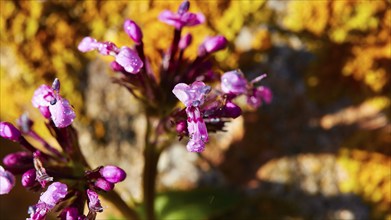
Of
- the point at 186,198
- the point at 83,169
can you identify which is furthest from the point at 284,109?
the point at 83,169

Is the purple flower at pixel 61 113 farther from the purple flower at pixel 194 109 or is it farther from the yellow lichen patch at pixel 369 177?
the yellow lichen patch at pixel 369 177

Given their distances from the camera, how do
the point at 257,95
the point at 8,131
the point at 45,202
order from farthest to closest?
the point at 257,95 → the point at 8,131 → the point at 45,202

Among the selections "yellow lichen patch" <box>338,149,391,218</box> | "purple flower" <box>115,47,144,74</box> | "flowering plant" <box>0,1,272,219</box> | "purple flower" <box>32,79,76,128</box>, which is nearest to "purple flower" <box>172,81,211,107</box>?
"flowering plant" <box>0,1,272,219</box>

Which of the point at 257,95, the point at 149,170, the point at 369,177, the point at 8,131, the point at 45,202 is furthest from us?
the point at 369,177

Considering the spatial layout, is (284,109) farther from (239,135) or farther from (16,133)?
(16,133)

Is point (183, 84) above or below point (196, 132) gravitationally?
above

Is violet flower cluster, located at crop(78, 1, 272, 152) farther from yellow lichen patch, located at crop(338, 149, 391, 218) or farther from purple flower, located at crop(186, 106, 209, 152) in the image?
yellow lichen patch, located at crop(338, 149, 391, 218)

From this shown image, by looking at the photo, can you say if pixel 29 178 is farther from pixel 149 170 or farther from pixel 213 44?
pixel 213 44

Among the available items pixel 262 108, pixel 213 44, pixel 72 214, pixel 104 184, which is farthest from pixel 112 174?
pixel 262 108
